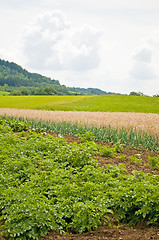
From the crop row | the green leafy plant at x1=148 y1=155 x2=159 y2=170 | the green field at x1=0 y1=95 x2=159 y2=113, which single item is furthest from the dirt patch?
the green field at x1=0 y1=95 x2=159 y2=113

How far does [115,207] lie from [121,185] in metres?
0.80

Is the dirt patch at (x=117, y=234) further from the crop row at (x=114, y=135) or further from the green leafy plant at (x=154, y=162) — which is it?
the crop row at (x=114, y=135)

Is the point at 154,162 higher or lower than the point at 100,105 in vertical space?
lower

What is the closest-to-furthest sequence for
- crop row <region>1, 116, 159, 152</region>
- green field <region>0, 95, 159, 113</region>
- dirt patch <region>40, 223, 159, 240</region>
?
dirt patch <region>40, 223, 159, 240</region>, crop row <region>1, 116, 159, 152</region>, green field <region>0, 95, 159, 113</region>

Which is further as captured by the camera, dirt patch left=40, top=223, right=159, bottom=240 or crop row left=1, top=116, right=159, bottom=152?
crop row left=1, top=116, right=159, bottom=152

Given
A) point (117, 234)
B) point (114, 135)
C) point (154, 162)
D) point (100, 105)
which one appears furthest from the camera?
point (100, 105)

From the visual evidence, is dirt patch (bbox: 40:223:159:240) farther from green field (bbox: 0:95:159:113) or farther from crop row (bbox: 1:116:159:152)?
green field (bbox: 0:95:159:113)

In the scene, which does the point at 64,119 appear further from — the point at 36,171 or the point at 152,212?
the point at 152,212

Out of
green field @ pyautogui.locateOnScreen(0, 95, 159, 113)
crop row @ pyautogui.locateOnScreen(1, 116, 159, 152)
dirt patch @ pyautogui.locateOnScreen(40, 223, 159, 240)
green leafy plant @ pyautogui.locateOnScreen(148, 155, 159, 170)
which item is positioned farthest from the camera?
green field @ pyautogui.locateOnScreen(0, 95, 159, 113)

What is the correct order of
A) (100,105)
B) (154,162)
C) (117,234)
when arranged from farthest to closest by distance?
(100,105) → (154,162) → (117,234)

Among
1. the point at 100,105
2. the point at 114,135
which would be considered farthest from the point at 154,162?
the point at 100,105

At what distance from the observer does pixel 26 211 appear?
5.25m

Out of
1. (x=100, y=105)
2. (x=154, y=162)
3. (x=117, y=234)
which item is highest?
(x=100, y=105)

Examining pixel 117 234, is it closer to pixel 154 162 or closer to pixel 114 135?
pixel 154 162
